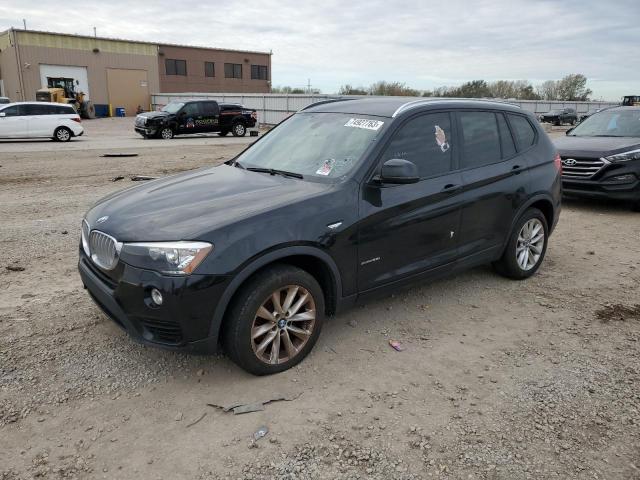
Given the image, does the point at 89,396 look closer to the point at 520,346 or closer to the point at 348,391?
the point at 348,391

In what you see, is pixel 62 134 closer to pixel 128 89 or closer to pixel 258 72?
pixel 128 89

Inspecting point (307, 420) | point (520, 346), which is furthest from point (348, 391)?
point (520, 346)

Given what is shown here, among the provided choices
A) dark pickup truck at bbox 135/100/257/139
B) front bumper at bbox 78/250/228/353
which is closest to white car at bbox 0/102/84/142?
dark pickup truck at bbox 135/100/257/139

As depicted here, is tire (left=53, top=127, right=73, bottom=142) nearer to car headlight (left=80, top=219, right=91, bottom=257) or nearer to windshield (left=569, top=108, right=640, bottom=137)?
windshield (left=569, top=108, right=640, bottom=137)

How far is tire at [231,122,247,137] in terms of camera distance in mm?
26344

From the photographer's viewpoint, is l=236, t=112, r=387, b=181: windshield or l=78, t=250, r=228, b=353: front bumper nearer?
l=78, t=250, r=228, b=353: front bumper

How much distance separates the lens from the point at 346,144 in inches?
158

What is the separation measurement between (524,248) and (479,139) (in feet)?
4.35

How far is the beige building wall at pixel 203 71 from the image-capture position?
60.5 m

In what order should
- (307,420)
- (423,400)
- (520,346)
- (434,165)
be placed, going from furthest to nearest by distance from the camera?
(434,165), (520,346), (423,400), (307,420)

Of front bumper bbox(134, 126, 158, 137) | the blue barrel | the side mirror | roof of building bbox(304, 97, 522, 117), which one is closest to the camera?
the side mirror

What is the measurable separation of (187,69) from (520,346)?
209ft

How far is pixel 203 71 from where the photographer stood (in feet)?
206

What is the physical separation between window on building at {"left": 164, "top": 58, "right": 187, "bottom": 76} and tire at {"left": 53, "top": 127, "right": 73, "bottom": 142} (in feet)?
141
